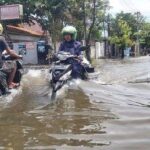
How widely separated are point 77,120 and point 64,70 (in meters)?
3.13

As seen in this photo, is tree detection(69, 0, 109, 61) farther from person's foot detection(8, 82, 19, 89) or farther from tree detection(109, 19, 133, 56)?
person's foot detection(8, 82, 19, 89)

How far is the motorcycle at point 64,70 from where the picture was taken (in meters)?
9.38

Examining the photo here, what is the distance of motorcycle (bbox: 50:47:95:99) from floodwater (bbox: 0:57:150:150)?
0.82 feet

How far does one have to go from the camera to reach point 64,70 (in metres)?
9.60

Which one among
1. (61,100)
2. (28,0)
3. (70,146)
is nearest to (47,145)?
(70,146)

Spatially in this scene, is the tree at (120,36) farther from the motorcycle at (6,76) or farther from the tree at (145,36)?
the motorcycle at (6,76)

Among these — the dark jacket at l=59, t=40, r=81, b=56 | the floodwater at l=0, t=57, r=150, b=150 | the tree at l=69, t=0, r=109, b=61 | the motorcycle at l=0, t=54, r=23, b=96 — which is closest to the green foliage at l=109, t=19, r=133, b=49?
the tree at l=69, t=0, r=109, b=61

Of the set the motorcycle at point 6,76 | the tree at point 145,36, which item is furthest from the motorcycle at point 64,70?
the tree at point 145,36

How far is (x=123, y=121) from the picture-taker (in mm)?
6344

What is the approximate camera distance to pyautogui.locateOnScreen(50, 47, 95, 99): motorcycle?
9375 millimetres

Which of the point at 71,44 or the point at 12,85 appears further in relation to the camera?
the point at 71,44

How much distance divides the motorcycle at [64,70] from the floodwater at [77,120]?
0.25 m

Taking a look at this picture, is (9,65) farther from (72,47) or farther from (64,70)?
(72,47)

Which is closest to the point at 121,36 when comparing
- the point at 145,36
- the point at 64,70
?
the point at 145,36
